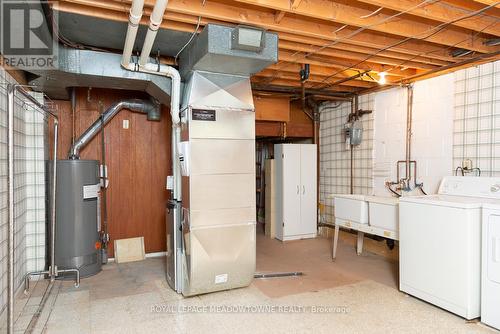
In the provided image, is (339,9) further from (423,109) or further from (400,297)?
(400,297)

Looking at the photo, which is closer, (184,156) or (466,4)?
(466,4)

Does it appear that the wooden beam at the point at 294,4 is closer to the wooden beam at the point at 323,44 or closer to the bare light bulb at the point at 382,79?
the wooden beam at the point at 323,44

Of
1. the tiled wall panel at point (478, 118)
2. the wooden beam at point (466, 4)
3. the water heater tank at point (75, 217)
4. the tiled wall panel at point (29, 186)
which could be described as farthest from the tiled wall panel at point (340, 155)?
the tiled wall panel at point (29, 186)

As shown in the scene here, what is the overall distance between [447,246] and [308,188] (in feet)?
9.40

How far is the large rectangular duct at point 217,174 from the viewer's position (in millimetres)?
2973

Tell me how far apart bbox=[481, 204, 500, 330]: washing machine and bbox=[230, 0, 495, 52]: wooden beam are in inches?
63.7

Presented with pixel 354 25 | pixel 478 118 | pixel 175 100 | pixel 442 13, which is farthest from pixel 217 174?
pixel 478 118

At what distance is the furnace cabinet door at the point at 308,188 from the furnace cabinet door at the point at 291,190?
75mm

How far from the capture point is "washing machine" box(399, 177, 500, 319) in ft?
8.36

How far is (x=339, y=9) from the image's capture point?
8.19 feet

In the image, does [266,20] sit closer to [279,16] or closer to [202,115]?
[279,16]

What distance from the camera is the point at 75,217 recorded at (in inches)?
143

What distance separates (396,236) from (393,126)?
1752 millimetres

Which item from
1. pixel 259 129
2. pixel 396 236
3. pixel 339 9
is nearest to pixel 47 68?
pixel 339 9
